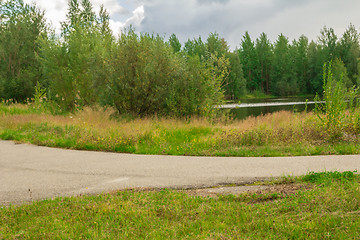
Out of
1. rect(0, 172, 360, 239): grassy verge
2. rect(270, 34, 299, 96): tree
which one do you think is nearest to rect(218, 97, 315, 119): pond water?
rect(0, 172, 360, 239): grassy verge

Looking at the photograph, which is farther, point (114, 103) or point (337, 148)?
point (114, 103)

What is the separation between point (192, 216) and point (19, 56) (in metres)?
37.7

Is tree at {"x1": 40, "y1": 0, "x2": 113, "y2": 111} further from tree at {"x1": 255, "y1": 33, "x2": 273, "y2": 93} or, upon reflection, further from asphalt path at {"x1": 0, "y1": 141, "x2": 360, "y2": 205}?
tree at {"x1": 255, "y1": 33, "x2": 273, "y2": 93}

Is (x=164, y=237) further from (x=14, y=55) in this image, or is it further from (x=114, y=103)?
(x=14, y=55)

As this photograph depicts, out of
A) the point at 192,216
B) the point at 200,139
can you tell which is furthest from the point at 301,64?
the point at 192,216

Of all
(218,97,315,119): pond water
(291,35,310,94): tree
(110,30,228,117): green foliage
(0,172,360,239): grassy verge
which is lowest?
(0,172,360,239): grassy verge

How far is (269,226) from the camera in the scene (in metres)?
4.23

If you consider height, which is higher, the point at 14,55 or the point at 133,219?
the point at 14,55

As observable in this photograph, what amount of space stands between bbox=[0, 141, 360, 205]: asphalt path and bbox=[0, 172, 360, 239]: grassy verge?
775 mm

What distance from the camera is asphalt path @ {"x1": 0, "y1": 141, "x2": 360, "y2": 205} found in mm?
6253

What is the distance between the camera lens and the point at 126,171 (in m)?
7.50

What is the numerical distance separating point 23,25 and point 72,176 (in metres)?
34.8

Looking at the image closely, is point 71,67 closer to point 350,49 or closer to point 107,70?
point 107,70

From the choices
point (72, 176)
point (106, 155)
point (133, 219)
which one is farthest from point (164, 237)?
point (106, 155)
